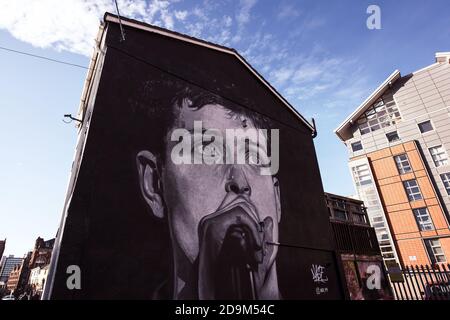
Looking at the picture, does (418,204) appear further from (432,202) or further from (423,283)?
(423,283)

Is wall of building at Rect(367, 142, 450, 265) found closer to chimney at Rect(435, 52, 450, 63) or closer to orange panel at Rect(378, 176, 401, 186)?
orange panel at Rect(378, 176, 401, 186)

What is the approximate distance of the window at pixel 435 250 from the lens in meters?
24.0

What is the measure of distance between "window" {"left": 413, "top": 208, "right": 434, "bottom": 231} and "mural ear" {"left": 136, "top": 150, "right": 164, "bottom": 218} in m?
28.3

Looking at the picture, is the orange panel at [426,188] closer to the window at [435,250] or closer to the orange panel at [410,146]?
the orange panel at [410,146]

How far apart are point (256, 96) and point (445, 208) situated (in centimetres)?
2439

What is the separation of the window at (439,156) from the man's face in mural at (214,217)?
2551cm

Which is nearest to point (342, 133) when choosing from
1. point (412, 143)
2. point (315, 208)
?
point (412, 143)

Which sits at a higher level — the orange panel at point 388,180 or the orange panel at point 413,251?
the orange panel at point 388,180

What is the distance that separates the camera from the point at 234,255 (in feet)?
29.2

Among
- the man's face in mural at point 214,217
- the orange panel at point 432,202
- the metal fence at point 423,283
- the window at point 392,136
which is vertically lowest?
the metal fence at point 423,283

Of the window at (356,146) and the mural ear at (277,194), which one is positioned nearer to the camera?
the mural ear at (277,194)

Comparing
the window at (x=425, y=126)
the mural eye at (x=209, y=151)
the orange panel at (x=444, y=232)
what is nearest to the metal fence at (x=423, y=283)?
the orange panel at (x=444, y=232)

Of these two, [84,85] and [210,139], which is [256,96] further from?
[84,85]

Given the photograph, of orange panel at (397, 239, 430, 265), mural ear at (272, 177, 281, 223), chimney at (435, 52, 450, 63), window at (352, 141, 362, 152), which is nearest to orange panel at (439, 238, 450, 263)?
orange panel at (397, 239, 430, 265)
